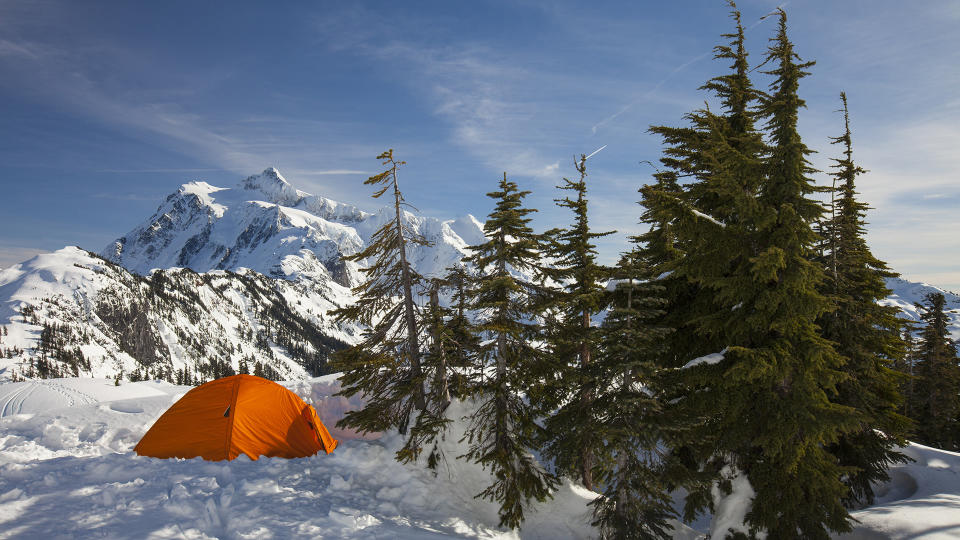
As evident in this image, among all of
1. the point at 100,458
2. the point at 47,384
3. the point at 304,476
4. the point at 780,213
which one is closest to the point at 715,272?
the point at 780,213

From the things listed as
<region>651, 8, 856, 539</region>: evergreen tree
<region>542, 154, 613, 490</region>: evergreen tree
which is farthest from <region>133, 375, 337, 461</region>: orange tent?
<region>651, 8, 856, 539</region>: evergreen tree

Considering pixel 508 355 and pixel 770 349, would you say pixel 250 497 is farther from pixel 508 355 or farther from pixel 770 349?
pixel 770 349

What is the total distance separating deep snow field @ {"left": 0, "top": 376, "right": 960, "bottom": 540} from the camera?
7957mm

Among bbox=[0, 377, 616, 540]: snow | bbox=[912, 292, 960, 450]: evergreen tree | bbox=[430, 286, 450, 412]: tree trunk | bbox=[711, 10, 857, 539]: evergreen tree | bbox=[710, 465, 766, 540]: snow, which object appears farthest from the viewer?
bbox=[912, 292, 960, 450]: evergreen tree

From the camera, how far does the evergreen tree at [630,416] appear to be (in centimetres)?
1009

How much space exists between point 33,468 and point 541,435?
42.2ft

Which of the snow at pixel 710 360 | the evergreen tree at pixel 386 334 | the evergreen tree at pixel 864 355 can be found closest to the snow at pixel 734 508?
the snow at pixel 710 360

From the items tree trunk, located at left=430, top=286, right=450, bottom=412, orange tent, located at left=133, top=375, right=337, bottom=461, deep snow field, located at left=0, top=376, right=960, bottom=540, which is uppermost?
tree trunk, located at left=430, top=286, right=450, bottom=412

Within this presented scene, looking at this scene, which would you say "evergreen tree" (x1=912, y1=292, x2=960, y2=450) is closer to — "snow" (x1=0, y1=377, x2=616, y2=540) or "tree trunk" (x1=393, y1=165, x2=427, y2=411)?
"snow" (x1=0, y1=377, x2=616, y2=540)

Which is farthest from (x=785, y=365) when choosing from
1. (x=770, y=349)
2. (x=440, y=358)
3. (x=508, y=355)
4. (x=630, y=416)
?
(x=440, y=358)

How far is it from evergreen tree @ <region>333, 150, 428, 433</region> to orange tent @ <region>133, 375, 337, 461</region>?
1.41m

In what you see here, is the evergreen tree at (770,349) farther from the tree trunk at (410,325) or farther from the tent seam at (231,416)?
the tent seam at (231,416)

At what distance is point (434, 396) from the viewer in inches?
563

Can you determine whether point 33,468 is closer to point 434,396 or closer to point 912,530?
point 434,396
